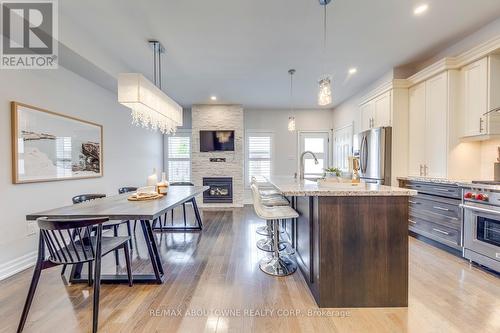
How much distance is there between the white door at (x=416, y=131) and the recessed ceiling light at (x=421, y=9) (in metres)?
1.42

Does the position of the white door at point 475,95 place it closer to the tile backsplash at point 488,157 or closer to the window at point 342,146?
the tile backsplash at point 488,157

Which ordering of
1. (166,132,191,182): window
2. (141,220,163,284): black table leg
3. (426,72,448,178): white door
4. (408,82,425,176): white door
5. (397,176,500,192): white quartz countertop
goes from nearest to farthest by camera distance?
(141,220,163,284): black table leg
(397,176,500,192): white quartz countertop
(426,72,448,178): white door
(408,82,425,176): white door
(166,132,191,182): window

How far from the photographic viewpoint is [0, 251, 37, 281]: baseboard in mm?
2436

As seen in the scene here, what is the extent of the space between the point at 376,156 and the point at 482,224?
1753 mm

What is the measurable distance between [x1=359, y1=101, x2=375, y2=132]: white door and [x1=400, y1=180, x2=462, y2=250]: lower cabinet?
1526mm

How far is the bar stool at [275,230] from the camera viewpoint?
94.8 inches

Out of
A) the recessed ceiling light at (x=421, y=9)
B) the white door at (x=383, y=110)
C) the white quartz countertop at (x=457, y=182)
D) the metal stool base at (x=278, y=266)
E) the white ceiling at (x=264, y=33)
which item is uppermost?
the recessed ceiling light at (x=421, y=9)

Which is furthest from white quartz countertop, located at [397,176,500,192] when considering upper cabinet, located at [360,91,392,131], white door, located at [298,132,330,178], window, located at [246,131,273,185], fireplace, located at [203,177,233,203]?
fireplace, located at [203,177,233,203]

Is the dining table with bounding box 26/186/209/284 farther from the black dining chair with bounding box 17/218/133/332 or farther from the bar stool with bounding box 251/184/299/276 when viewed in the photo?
the bar stool with bounding box 251/184/299/276

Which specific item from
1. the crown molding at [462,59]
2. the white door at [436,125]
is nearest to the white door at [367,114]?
the crown molding at [462,59]

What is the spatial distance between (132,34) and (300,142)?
5.09m

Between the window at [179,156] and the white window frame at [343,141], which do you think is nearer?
the white window frame at [343,141]

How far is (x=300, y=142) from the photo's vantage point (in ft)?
22.9

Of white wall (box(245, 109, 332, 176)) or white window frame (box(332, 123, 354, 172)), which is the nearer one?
white window frame (box(332, 123, 354, 172))
